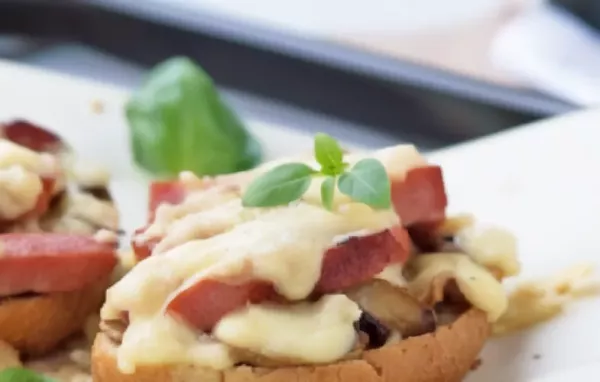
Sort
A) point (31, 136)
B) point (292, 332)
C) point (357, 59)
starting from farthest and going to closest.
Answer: point (357, 59) → point (31, 136) → point (292, 332)

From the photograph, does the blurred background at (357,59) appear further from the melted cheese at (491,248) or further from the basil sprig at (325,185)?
the basil sprig at (325,185)

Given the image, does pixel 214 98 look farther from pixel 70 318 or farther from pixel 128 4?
pixel 70 318

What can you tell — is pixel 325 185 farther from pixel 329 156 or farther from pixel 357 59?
pixel 357 59

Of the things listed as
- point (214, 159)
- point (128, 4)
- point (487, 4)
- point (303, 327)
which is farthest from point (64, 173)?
point (487, 4)

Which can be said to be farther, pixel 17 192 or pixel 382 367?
pixel 17 192

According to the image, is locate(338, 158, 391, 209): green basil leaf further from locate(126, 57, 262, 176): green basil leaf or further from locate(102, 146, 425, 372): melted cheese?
locate(126, 57, 262, 176): green basil leaf

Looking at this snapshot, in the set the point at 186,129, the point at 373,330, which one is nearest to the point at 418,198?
the point at 373,330

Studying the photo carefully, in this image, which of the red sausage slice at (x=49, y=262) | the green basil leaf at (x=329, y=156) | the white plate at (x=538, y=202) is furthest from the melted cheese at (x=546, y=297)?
the red sausage slice at (x=49, y=262)
